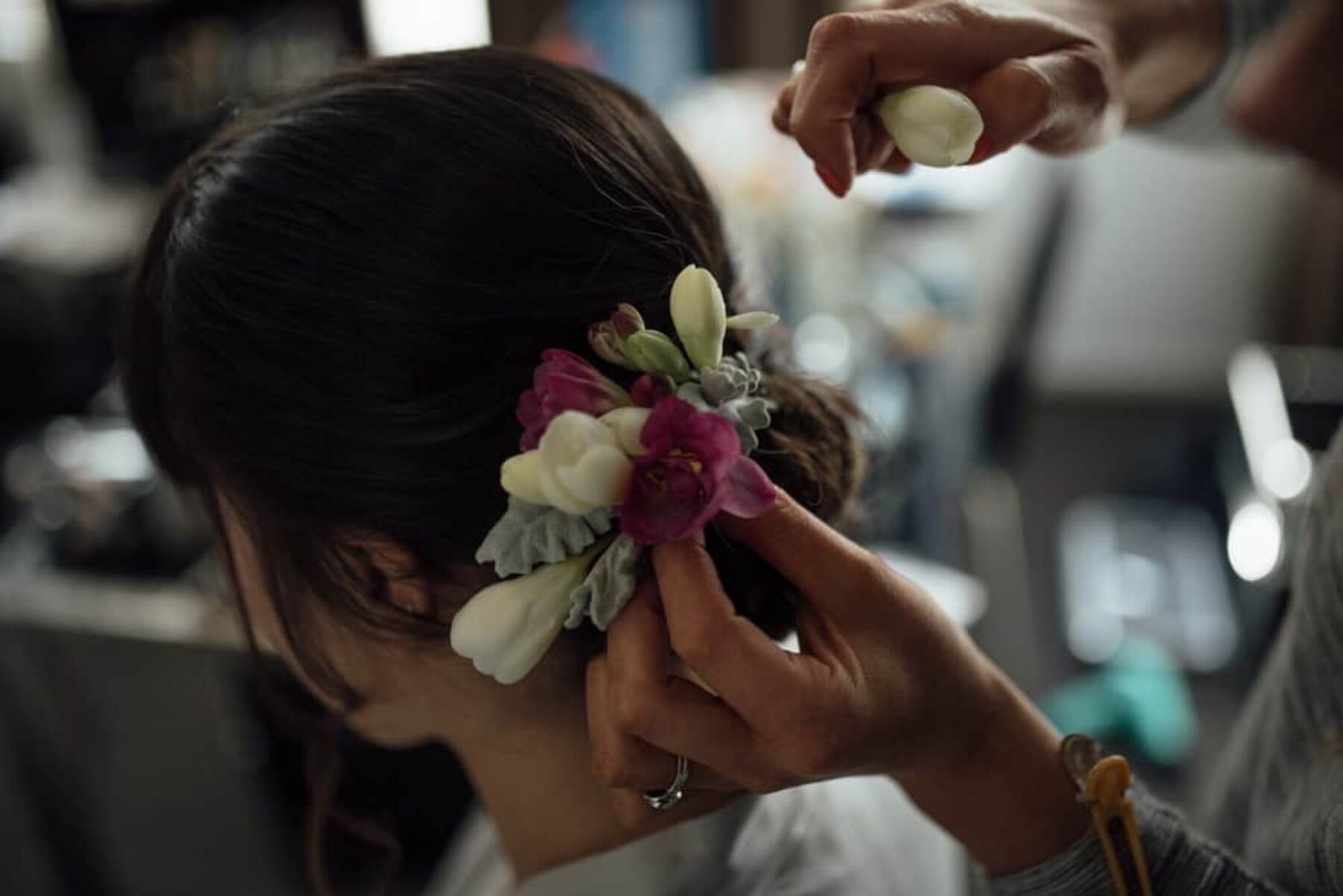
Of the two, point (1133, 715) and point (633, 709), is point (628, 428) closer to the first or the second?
point (633, 709)

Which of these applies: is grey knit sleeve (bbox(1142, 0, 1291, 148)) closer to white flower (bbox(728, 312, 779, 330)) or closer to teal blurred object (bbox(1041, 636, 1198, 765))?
white flower (bbox(728, 312, 779, 330))

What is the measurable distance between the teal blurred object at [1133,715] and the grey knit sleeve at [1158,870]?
796 mm

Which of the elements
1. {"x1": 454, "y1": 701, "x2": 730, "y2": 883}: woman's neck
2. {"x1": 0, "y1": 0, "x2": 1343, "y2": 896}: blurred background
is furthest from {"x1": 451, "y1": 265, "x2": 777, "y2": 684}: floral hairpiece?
{"x1": 0, "y1": 0, "x2": 1343, "y2": 896}: blurred background

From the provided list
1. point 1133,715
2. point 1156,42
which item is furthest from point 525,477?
point 1133,715

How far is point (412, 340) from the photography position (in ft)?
2.07

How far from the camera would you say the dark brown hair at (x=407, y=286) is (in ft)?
2.08

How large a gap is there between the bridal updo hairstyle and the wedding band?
0.13 meters

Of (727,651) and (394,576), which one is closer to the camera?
(727,651)

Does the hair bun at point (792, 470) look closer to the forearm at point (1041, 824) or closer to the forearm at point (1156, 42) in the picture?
the forearm at point (1041, 824)

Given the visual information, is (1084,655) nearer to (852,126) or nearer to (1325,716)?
(1325,716)

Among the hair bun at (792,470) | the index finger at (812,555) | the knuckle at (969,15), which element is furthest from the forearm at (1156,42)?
the index finger at (812,555)

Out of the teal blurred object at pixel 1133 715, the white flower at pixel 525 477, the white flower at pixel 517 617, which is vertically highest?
the white flower at pixel 525 477

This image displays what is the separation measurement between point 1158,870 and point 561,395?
1.33ft

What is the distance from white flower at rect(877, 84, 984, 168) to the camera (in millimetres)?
617
